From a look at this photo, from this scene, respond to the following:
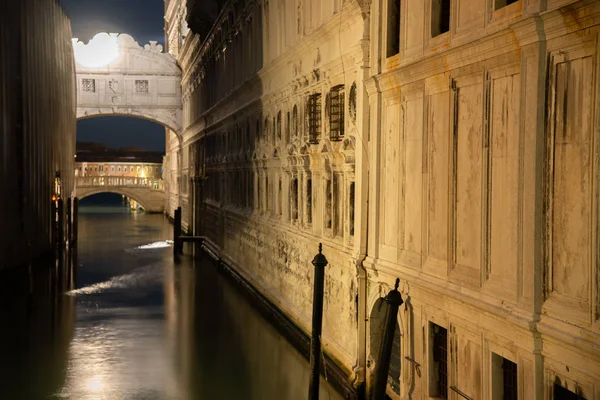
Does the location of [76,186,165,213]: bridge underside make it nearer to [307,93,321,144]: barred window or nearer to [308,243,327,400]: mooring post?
[307,93,321,144]: barred window

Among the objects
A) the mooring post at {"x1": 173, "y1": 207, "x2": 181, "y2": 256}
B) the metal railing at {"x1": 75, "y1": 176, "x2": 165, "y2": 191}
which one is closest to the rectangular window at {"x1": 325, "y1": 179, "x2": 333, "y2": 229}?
the mooring post at {"x1": 173, "y1": 207, "x2": 181, "y2": 256}

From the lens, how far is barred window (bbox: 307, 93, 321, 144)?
12.2 metres

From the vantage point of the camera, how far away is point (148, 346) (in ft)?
43.7

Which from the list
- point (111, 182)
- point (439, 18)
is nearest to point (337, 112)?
point (439, 18)

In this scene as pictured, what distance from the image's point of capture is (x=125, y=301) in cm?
1788

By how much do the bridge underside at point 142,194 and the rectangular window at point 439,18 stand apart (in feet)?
153

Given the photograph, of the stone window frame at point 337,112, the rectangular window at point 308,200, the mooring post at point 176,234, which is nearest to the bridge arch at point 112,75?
the mooring post at point 176,234

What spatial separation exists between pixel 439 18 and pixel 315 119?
15.2 ft

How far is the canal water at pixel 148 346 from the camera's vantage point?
10.9m

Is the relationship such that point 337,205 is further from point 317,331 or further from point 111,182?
point 111,182

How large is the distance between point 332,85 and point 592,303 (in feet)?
22.0

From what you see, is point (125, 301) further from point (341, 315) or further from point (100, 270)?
point (341, 315)

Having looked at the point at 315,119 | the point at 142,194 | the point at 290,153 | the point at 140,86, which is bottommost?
the point at 142,194

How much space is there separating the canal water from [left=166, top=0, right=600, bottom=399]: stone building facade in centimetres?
104
